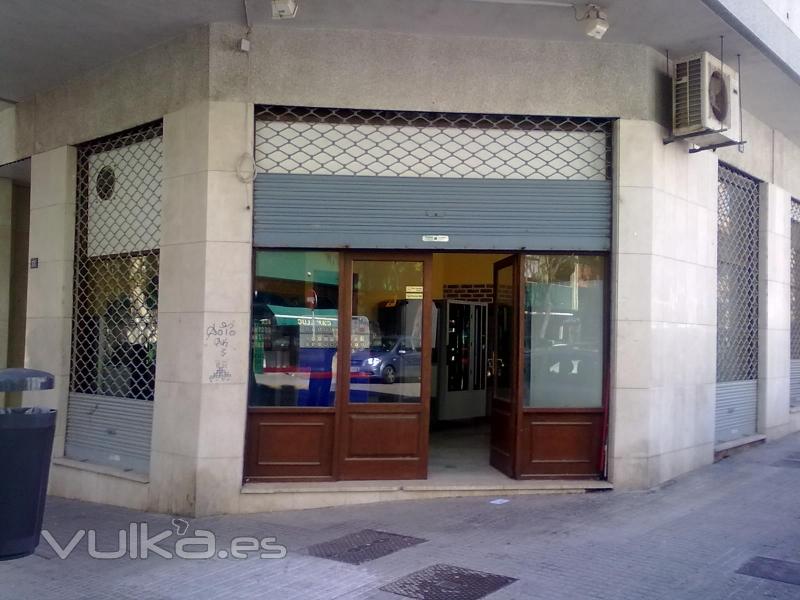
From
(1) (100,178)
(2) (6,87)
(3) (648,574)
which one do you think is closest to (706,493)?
(3) (648,574)

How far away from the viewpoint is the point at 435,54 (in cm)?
804

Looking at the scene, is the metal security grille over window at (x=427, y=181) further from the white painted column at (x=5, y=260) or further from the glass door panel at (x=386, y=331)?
the white painted column at (x=5, y=260)

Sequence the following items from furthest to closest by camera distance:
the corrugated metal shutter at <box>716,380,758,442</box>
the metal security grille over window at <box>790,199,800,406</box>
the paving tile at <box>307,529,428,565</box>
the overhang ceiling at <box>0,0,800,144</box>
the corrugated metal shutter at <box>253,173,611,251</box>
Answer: the metal security grille over window at <box>790,199,800,406</box> < the corrugated metal shutter at <box>716,380,758,442</box> < the corrugated metal shutter at <box>253,173,611,251</box> < the overhang ceiling at <box>0,0,800,144</box> < the paving tile at <box>307,529,428,565</box>

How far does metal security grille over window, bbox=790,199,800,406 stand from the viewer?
12.6m

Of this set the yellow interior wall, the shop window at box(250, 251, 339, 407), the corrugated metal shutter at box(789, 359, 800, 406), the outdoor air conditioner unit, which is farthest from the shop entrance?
the corrugated metal shutter at box(789, 359, 800, 406)

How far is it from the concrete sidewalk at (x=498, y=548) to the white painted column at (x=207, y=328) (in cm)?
43

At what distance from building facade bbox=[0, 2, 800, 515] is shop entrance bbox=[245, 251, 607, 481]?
23 millimetres

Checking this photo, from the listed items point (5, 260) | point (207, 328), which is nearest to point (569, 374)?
point (207, 328)

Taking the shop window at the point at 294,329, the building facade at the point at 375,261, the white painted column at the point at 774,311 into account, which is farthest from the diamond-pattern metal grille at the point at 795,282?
the shop window at the point at 294,329

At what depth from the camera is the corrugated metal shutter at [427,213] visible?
7.91 metres

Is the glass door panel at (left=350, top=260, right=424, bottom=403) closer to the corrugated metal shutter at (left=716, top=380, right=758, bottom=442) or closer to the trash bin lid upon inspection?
the trash bin lid

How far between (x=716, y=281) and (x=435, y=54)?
182 inches

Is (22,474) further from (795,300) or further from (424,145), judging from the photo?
(795,300)

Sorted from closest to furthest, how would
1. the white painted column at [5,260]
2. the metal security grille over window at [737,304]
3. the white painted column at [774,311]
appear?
the metal security grille over window at [737,304] < the white painted column at [774,311] < the white painted column at [5,260]
